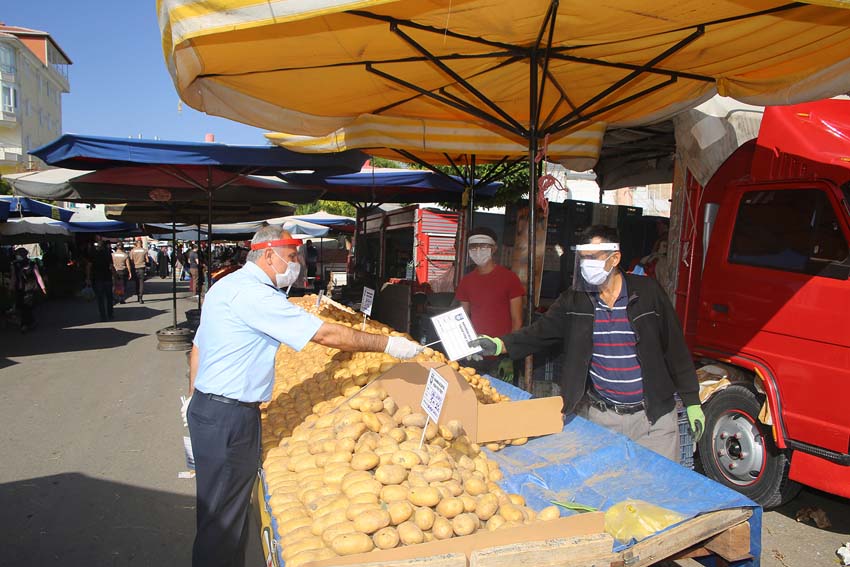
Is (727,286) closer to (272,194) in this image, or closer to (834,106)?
(834,106)

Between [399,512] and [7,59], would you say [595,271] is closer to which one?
[399,512]

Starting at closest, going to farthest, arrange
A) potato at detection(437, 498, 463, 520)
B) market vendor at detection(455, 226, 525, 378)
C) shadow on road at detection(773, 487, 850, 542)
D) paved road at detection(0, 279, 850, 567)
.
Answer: potato at detection(437, 498, 463, 520)
paved road at detection(0, 279, 850, 567)
shadow on road at detection(773, 487, 850, 542)
market vendor at detection(455, 226, 525, 378)

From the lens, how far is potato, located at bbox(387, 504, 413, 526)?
7.32ft

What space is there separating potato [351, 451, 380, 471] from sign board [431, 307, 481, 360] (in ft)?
2.78

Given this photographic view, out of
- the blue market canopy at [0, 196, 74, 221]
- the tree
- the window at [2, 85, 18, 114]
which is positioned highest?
the window at [2, 85, 18, 114]

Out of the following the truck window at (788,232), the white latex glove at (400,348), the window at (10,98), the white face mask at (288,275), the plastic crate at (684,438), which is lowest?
the plastic crate at (684,438)

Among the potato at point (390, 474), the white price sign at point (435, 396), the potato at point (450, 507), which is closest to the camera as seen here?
the potato at point (450, 507)

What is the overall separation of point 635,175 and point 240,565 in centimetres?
805

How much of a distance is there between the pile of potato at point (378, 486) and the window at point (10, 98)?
6388 centimetres

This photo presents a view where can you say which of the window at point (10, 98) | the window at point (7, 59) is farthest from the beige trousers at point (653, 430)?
the window at point (7, 59)

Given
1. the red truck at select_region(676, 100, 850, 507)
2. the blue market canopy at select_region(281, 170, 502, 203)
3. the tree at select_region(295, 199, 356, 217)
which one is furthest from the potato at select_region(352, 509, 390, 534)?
the tree at select_region(295, 199, 356, 217)

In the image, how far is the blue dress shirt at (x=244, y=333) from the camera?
288 centimetres

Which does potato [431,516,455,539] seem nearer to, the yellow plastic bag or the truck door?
the yellow plastic bag

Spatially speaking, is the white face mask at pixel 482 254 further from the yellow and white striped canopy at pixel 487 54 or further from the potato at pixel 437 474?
the potato at pixel 437 474
